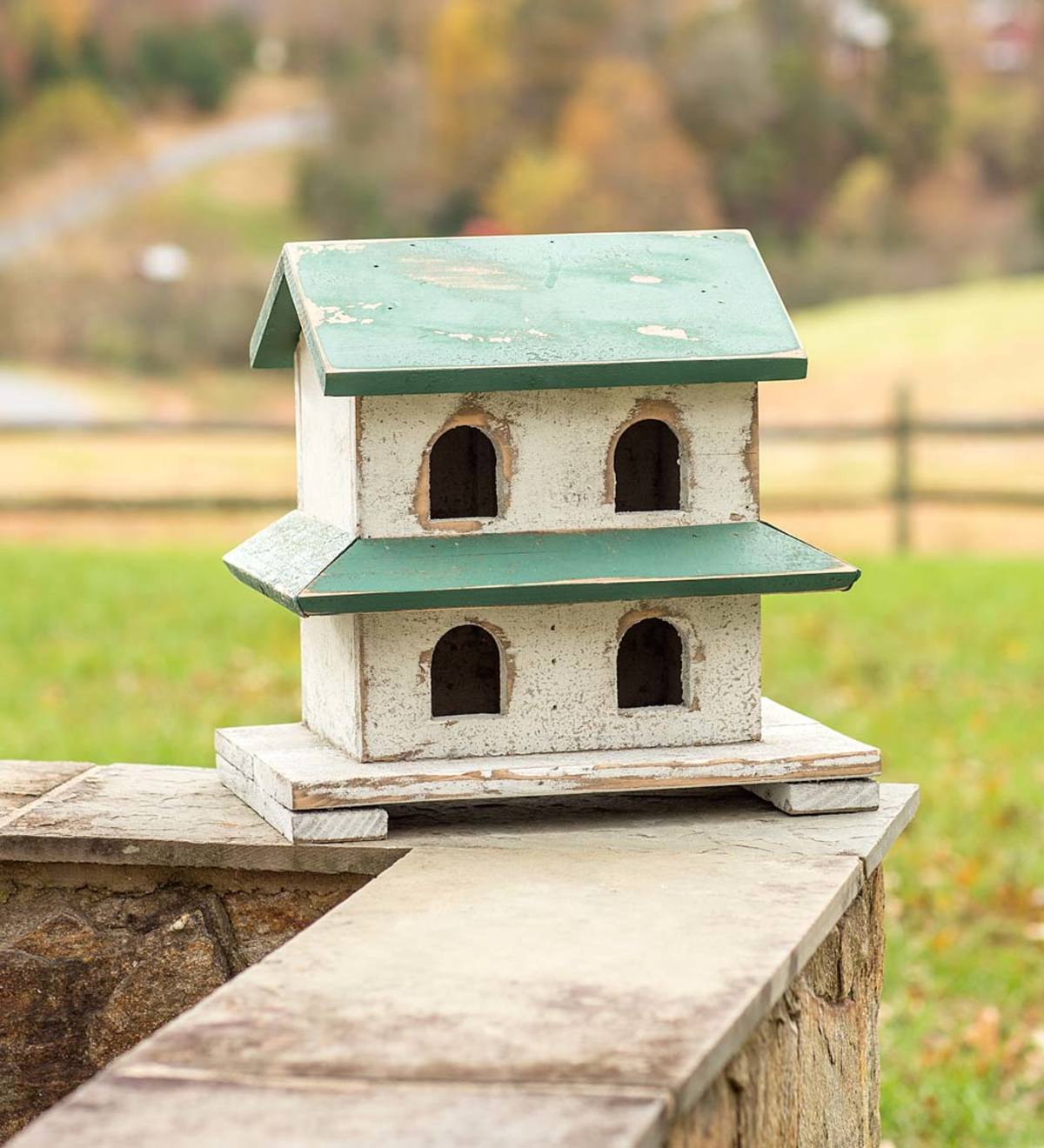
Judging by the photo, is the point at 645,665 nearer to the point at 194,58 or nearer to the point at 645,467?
the point at 645,467

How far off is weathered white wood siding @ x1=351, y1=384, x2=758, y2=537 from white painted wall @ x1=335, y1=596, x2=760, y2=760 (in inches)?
4.9

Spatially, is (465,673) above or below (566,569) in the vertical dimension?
below

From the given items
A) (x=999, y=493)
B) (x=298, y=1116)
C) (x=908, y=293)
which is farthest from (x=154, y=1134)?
(x=908, y=293)

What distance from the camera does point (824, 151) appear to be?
38.8 meters

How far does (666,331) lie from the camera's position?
2.51 metres

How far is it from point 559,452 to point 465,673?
0.43 meters

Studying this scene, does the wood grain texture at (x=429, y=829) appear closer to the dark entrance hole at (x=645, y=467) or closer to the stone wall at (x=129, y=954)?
the stone wall at (x=129, y=954)

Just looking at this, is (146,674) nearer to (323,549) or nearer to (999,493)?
(323,549)

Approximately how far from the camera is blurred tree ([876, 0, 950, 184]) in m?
38.7

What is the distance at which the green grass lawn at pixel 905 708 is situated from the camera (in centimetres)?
404

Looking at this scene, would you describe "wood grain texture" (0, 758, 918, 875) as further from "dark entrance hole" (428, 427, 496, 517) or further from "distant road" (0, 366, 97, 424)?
"distant road" (0, 366, 97, 424)

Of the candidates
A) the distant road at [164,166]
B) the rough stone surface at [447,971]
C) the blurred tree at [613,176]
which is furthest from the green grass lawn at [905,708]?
the distant road at [164,166]

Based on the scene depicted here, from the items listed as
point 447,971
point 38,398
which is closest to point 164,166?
point 38,398

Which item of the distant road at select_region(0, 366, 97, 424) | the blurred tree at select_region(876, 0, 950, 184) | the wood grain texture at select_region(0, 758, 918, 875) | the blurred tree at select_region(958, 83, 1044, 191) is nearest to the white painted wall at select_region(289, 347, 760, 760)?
the wood grain texture at select_region(0, 758, 918, 875)
